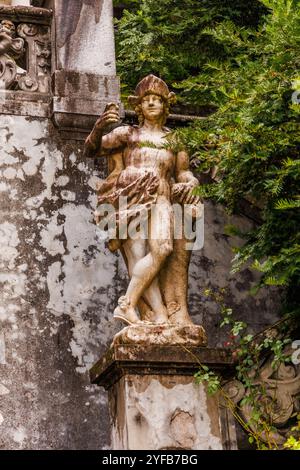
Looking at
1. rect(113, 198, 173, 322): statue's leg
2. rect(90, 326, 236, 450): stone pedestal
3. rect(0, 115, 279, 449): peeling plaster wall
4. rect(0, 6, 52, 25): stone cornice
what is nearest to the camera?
rect(90, 326, 236, 450): stone pedestal

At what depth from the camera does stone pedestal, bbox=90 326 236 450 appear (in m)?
7.33

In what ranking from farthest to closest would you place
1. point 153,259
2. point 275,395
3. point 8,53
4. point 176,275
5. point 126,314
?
point 8,53 → point 275,395 → point 176,275 → point 153,259 → point 126,314

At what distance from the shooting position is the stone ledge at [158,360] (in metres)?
7.40

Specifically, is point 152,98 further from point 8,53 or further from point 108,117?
point 8,53

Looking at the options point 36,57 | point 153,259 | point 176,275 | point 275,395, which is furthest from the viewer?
point 36,57

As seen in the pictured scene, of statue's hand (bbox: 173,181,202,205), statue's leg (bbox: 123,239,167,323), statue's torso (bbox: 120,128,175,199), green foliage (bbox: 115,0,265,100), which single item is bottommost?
statue's leg (bbox: 123,239,167,323)

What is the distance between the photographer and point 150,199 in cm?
807

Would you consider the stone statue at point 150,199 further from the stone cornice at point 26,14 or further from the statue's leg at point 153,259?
the stone cornice at point 26,14

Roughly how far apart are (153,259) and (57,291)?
168cm

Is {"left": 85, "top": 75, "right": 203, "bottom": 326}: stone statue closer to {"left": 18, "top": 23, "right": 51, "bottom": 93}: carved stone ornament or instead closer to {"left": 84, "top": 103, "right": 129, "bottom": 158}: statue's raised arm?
{"left": 84, "top": 103, "right": 129, "bottom": 158}: statue's raised arm

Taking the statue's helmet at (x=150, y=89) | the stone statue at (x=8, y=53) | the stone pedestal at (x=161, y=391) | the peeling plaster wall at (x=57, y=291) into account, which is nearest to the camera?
the stone pedestal at (x=161, y=391)

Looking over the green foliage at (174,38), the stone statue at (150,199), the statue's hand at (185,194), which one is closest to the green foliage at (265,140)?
the statue's hand at (185,194)

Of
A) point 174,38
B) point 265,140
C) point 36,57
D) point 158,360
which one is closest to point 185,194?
point 265,140

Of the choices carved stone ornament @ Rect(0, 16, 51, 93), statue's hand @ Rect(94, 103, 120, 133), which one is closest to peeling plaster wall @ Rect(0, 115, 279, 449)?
carved stone ornament @ Rect(0, 16, 51, 93)
